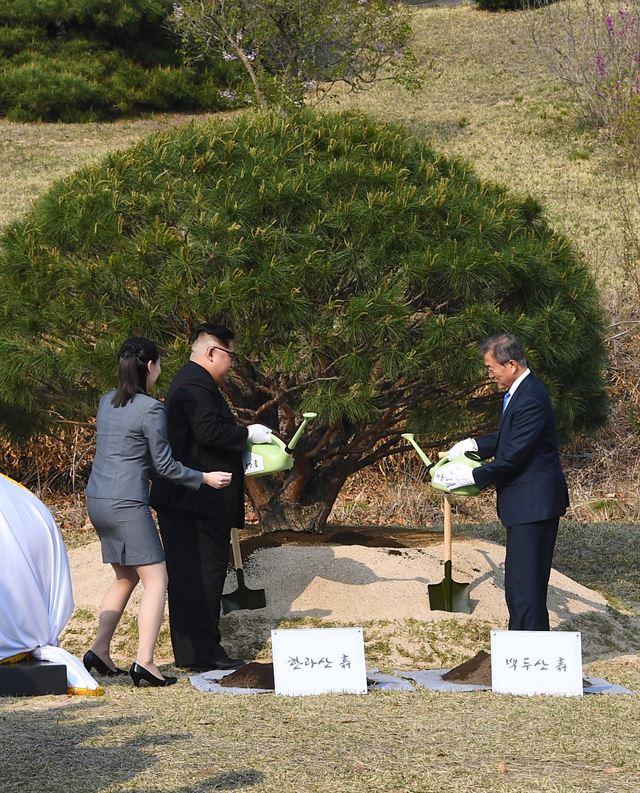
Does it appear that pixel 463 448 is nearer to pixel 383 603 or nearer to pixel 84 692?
pixel 383 603

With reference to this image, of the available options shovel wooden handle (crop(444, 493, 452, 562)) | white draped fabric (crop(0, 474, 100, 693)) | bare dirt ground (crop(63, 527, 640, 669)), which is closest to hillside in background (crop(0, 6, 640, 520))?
bare dirt ground (crop(63, 527, 640, 669))

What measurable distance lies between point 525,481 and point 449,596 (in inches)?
49.0

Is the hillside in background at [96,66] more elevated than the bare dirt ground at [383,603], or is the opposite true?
the hillside in background at [96,66]

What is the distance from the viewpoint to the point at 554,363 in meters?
7.07

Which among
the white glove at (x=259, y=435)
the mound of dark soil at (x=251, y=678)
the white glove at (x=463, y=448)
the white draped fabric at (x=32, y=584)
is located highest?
the white glove at (x=259, y=435)

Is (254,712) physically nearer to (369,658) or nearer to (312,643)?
(312,643)

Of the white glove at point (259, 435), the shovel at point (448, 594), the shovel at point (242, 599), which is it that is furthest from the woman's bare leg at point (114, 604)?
the shovel at point (448, 594)

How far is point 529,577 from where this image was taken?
5539 millimetres

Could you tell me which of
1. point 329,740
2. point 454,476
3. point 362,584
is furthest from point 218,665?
point 329,740

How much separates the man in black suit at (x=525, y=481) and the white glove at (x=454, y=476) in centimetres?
8

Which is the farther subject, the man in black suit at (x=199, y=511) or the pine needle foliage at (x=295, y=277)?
the pine needle foliage at (x=295, y=277)

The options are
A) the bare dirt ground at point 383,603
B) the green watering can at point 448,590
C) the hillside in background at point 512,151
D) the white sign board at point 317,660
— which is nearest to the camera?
the white sign board at point 317,660

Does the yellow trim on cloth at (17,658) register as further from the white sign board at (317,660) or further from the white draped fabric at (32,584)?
the white sign board at (317,660)

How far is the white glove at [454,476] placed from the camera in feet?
18.8
